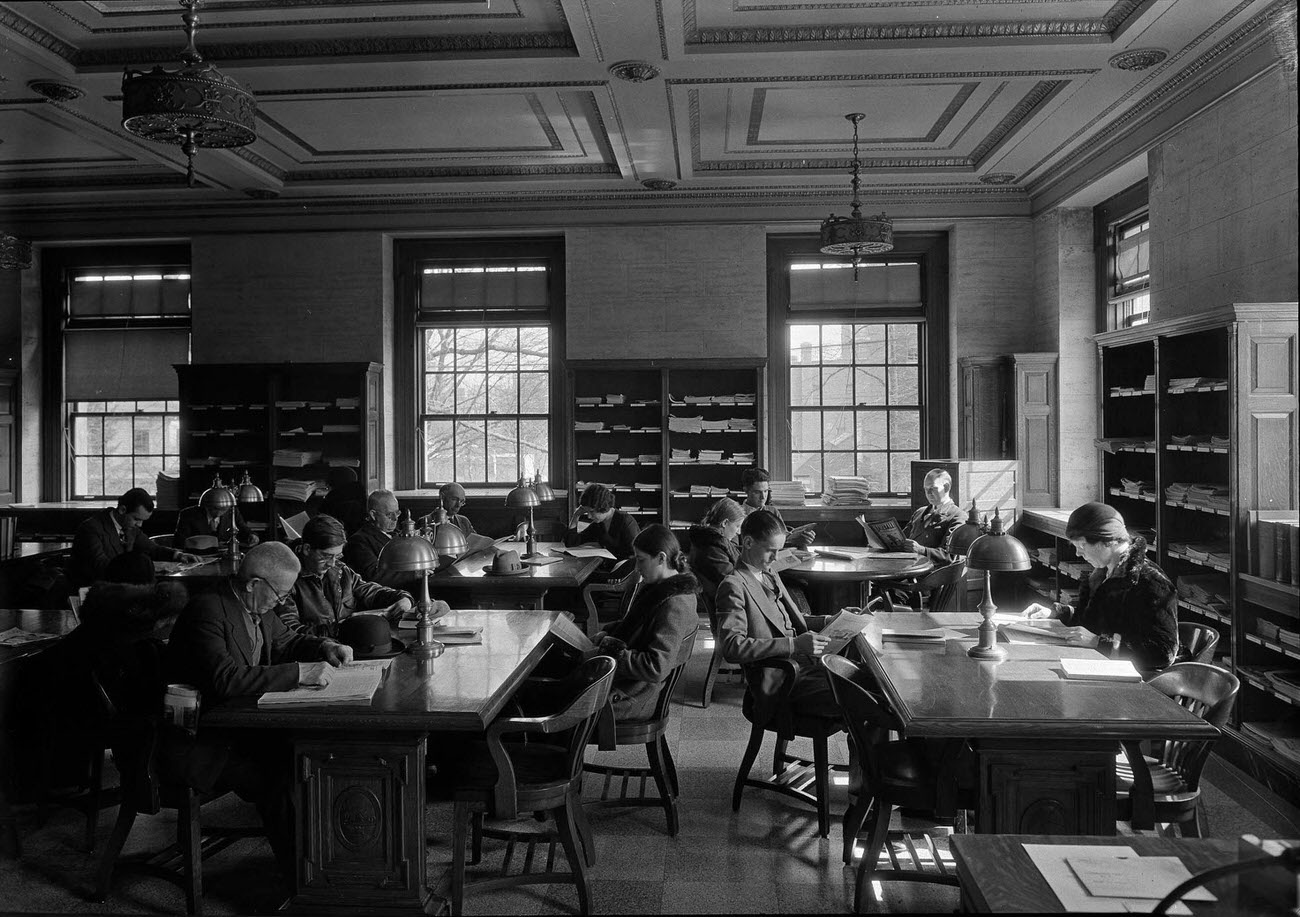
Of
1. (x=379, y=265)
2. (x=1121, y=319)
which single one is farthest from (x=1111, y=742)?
(x=379, y=265)

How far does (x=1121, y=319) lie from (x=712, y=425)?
3591mm

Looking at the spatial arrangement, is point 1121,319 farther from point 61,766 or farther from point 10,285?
point 10,285

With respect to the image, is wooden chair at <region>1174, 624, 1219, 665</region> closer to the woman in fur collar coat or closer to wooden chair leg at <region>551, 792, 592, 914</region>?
the woman in fur collar coat

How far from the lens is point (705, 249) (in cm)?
940

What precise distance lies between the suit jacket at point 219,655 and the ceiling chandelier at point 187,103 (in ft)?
6.83

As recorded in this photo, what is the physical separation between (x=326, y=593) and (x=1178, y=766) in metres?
3.94

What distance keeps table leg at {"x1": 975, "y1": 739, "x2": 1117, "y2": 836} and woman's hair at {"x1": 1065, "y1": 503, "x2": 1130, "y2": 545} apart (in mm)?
1518

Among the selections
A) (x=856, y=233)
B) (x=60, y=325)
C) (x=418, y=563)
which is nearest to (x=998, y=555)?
(x=418, y=563)

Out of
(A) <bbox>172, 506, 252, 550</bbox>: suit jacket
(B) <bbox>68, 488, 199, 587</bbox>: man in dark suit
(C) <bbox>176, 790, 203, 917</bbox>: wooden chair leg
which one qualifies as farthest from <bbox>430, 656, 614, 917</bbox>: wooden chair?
(A) <bbox>172, 506, 252, 550</bbox>: suit jacket

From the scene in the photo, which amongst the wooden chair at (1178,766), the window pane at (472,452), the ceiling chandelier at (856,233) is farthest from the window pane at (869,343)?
the wooden chair at (1178,766)

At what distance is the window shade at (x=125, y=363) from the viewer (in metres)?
10.2

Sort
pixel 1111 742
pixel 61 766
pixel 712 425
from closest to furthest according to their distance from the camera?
pixel 1111 742, pixel 61 766, pixel 712 425

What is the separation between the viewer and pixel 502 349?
9930mm

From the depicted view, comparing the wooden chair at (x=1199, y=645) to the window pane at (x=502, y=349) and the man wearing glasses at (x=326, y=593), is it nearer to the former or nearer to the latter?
the man wearing glasses at (x=326, y=593)
